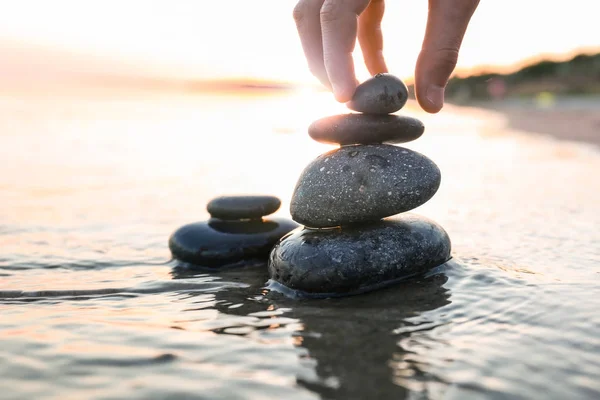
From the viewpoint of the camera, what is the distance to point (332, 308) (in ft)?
13.5

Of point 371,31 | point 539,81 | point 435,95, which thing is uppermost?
point 539,81

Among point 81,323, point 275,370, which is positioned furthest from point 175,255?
point 275,370

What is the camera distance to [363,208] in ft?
15.7

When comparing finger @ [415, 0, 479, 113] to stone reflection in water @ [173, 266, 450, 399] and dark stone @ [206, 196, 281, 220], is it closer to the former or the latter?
stone reflection in water @ [173, 266, 450, 399]

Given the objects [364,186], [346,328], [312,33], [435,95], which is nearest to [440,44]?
[435,95]

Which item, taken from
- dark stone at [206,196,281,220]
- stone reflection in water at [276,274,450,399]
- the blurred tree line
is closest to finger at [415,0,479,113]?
stone reflection in water at [276,274,450,399]

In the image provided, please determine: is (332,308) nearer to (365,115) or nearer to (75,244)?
(365,115)

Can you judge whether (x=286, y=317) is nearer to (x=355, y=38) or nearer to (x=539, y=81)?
(x=355, y=38)

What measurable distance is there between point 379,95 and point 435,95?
0.57m

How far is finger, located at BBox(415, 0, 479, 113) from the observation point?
13.0 ft

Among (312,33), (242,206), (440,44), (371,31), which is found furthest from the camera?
(242,206)

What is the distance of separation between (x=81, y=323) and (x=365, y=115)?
8.90ft

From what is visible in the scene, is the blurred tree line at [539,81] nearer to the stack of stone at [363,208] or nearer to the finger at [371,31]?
the finger at [371,31]

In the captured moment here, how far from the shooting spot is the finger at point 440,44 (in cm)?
396
